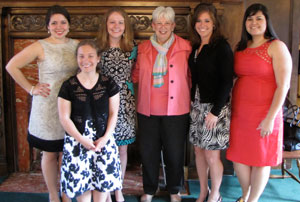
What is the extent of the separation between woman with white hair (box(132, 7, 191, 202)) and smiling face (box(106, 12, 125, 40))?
23 cm

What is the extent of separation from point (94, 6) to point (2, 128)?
5.15ft

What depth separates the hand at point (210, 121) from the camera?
2.14 meters

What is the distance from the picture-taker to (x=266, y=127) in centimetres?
205

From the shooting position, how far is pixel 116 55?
7.61ft

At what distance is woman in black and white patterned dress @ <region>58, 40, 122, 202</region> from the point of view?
1.96 metres

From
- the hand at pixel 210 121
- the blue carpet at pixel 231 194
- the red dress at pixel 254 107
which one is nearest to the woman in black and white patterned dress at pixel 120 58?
the hand at pixel 210 121

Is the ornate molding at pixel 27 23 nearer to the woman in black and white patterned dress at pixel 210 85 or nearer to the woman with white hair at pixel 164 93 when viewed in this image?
the woman with white hair at pixel 164 93

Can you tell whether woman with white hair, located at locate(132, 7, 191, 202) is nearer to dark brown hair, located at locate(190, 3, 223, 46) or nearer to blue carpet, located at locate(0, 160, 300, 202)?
dark brown hair, located at locate(190, 3, 223, 46)

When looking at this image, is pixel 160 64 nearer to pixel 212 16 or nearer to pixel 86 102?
pixel 212 16

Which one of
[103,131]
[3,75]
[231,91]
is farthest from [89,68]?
[3,75]

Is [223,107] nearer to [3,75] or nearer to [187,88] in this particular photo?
[187,88]

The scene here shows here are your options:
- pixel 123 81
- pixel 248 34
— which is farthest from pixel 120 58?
pixel 248 34

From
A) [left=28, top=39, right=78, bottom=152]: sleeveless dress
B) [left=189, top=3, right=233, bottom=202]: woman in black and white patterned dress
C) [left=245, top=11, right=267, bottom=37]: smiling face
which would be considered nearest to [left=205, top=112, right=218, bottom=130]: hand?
[left=189, top=3, right=233, bottom=202]: woman in black and white patterned dress

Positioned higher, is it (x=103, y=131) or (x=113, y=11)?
(x=113, y=11)
